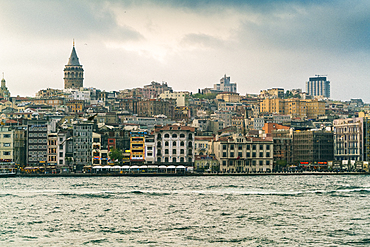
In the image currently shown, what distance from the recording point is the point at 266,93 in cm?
19412

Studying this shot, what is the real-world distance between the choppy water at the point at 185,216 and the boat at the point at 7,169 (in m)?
23.6

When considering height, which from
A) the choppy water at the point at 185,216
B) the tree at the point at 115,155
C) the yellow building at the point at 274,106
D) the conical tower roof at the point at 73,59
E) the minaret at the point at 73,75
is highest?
the conical tower roof at the point at 73,59

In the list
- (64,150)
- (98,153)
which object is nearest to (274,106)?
(98,153)

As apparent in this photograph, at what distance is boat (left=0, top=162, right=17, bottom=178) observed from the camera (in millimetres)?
83325

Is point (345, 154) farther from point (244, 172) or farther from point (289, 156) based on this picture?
point (244, 172)

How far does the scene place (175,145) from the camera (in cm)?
9300

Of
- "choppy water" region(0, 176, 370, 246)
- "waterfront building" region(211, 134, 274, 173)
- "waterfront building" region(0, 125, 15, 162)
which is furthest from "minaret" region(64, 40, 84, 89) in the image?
"choppy water" region(0, 176, 370, 246)

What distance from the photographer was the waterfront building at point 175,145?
92.5 m

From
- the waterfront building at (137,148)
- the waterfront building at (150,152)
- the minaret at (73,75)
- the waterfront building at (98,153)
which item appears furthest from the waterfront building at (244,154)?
the minaret at (73,75)

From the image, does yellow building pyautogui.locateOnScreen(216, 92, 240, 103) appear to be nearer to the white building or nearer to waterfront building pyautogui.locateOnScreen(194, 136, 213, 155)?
the white building

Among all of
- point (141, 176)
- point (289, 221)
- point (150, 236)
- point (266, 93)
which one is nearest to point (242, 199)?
point (289, 221)

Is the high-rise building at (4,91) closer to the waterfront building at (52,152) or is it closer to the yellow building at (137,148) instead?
the waterfront building at (52,152)

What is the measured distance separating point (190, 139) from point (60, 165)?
17.5 meters

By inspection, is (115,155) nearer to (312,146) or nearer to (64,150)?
(64,150)
